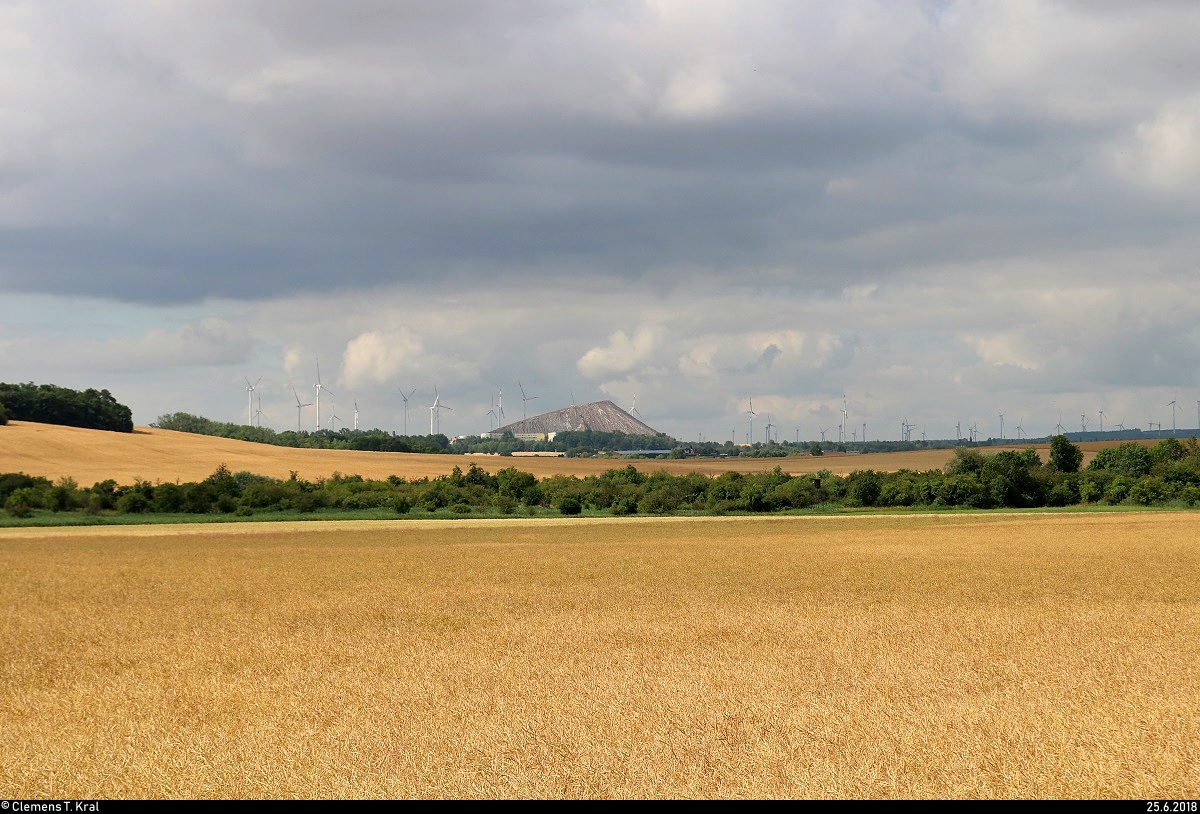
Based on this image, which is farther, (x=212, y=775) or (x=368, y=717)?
(x=368, y=717)

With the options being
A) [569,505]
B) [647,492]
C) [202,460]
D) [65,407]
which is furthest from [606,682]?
[65,407]

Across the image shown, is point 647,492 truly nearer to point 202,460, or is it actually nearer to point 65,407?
point 202,460

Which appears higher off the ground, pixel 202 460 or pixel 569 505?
pixel 202 460

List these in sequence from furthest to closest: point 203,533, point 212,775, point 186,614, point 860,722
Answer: point 203,533 < point 186,614 < point 860,722 < point 212,775

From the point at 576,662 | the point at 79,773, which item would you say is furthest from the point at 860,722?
the point at 79,773

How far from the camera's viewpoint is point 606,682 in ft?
65.5

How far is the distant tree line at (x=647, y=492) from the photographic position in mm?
103312

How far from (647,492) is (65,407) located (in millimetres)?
110605

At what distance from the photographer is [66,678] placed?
2145 centimetres

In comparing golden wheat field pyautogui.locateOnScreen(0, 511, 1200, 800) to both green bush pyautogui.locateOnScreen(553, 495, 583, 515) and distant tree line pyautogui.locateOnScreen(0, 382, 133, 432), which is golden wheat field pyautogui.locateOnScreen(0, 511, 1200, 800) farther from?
distant tree line pyautogui.locateOnScreen(0, 382, 133, 432)

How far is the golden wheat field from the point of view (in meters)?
Answer: 13.7

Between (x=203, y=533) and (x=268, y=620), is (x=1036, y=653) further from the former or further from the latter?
(x=203, y=533)

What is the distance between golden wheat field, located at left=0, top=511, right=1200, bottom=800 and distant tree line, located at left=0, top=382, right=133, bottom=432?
141402mm
